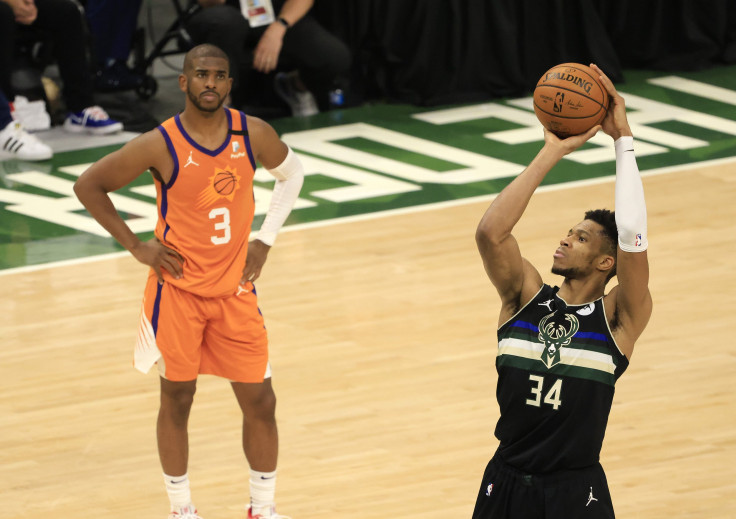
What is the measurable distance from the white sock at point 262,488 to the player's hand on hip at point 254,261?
0.64 metres

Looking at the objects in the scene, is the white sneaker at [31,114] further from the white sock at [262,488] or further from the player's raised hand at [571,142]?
the player's raised hand at [571,142]

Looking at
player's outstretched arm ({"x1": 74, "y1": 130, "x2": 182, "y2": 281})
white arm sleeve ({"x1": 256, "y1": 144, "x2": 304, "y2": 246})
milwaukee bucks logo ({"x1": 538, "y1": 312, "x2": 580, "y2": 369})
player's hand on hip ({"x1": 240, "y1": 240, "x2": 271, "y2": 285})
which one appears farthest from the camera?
white arm sleeve ({"x1": 256, "y1": 144, "x2": 304, "y2": 246})

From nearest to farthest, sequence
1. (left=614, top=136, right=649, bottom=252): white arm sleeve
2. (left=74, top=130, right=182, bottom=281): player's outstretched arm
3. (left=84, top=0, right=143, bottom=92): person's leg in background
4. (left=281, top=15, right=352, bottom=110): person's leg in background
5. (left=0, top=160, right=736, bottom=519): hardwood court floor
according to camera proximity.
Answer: (left=614, top=136, right=649, bottom=252): white arm sleeve, (left=74, top=130, right=182, bottom=281): player's outstretched arm, (left=0, top=160, right=736, bottom=519): hardwood court floor, (left=281, top=15, right=352, bottom=110): person's leg in background, (left=84, top=0, right=143, bottom=92): person's leg in background

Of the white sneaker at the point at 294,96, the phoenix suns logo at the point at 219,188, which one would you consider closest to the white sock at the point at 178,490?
the phoenix suns logo at the point at 219,188

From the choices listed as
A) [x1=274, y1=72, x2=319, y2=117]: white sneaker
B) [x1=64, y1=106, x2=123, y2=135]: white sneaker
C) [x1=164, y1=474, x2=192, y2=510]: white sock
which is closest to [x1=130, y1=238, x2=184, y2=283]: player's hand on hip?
[x1=164, y1=474, x2=192, y2=510]: white sock

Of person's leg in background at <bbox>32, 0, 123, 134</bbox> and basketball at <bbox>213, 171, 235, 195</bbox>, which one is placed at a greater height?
basketball at <bbox>213, 171, 235, 195</bbox>

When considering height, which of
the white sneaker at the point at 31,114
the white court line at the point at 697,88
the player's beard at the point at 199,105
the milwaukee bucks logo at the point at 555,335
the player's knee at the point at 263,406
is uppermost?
the player's beard at the point at 199,105

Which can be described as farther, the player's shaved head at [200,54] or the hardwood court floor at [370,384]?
the hardwood court floor at [370,384]

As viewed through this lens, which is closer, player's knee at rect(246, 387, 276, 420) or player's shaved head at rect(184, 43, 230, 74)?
player's shaved head at rect(184, 43, 230, 74)

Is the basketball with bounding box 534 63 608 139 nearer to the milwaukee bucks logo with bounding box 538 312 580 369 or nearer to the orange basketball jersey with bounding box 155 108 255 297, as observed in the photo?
the milwaukee bucks logo with bounding box 538 312 580 369

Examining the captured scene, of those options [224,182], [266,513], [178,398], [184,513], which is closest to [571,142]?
[224,182]

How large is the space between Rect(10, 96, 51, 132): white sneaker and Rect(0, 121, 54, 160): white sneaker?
490 millimetres

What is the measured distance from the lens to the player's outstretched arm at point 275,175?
4.11m

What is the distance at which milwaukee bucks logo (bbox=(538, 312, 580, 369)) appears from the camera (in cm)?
311
